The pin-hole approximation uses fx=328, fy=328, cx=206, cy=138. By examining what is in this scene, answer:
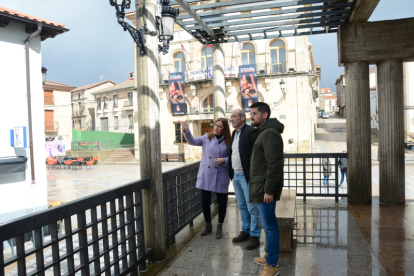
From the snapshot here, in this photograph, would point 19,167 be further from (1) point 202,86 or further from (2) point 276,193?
(1) point 202,86

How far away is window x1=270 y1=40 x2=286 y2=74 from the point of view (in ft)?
82.5

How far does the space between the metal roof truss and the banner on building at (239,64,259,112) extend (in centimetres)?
1754

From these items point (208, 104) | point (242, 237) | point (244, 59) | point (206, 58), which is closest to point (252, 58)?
point (244, 59)

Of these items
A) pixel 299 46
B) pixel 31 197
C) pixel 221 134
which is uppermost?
pixel 299 46

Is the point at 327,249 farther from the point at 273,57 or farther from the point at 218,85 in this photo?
the point at 273,57

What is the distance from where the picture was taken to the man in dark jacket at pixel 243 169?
14.2ft

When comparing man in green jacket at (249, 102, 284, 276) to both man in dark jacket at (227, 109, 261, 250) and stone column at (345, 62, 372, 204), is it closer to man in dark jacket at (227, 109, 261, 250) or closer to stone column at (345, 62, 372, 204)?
man in dark jacket at (227, 109, 261, 250)

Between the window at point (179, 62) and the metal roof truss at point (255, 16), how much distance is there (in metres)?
21.4

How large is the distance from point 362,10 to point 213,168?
4241 mm

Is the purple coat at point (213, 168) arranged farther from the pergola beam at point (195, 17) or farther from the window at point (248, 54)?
the window at point (248, 54)

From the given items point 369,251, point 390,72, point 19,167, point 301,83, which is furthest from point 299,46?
point 369,251

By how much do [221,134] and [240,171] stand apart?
0.76m

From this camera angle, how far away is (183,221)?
514cm

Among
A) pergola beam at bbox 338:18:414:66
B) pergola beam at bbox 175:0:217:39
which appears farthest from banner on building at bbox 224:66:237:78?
pergola beam at bbox 338:18:414:66
